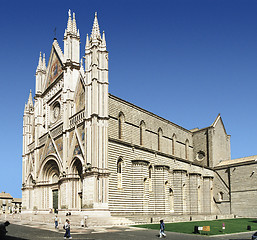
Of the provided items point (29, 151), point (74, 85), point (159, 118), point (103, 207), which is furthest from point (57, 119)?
point (103, 207)

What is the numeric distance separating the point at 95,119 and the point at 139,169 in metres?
6.85

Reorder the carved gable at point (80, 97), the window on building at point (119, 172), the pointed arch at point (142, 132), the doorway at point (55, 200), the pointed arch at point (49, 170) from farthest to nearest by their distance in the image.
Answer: the pointed arch at point (49, 170)
the doorway at point (55, 200)
the pointed arch at point (142, 132)
the carved gable at point (80, 97)
the window on building at point (119, 172)

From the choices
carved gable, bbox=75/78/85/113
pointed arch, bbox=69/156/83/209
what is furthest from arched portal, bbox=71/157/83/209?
carved gable, bbox=75/78/85/113

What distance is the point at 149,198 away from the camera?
1372 inches

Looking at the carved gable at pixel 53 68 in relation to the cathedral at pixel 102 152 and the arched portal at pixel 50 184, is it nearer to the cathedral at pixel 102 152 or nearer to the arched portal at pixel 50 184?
Answer: the cathedral at pixel 102 152

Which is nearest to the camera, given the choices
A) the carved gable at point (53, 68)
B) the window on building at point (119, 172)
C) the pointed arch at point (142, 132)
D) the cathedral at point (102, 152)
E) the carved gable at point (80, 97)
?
the cathedral at point (102, 152)

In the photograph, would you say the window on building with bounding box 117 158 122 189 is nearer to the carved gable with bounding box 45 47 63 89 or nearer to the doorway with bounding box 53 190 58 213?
the doorway with bounding box 53 190 58 213

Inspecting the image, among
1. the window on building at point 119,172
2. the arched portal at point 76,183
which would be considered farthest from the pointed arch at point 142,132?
the arched portal at point 76,183

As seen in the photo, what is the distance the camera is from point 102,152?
1189 inches

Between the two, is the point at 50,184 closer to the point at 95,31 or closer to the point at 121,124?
the point at 121,124

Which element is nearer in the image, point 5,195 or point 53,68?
point 53,68

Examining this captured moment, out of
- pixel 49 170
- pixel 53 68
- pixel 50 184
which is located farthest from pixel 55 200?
pixel 53 68

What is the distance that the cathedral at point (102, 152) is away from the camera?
31.0 metres

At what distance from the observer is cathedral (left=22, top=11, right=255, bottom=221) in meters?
31.0
